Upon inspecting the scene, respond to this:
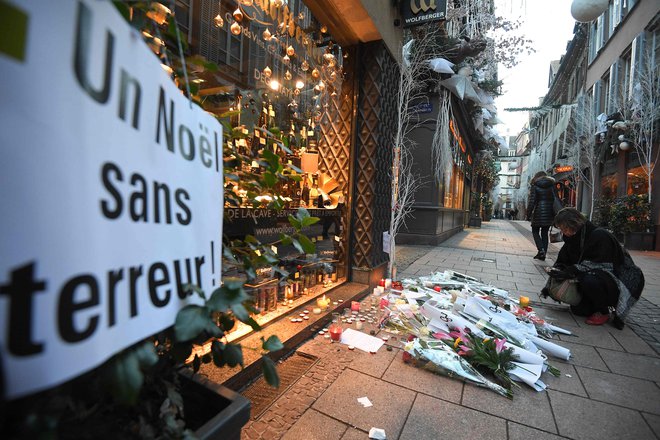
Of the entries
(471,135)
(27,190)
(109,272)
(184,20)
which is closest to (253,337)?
(109,272)

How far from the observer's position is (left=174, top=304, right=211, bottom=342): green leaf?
29.0 inches

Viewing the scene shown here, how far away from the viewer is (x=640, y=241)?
374 inches

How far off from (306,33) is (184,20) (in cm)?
193

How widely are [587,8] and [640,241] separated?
7.98 meters

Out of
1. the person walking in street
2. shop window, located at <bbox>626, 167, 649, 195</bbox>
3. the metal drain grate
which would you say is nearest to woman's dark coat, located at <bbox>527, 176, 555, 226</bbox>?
the person walking in street

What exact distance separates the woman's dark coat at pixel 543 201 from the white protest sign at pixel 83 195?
8.08 meters

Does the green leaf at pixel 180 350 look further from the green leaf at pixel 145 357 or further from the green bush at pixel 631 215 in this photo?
the green bush at pixel 631 215

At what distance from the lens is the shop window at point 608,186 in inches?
531

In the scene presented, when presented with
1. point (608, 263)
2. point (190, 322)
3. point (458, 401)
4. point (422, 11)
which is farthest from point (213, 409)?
point (422, 11)

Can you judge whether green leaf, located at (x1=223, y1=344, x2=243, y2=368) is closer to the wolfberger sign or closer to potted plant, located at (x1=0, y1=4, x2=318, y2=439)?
potted plant, located at (x1=0, y1=4, x2=318, y2=439)

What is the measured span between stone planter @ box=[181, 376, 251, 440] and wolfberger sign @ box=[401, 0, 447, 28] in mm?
4804

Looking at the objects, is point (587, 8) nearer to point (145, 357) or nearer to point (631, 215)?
point (631, 215)

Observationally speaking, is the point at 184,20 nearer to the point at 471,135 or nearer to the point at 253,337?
the point at 253,337

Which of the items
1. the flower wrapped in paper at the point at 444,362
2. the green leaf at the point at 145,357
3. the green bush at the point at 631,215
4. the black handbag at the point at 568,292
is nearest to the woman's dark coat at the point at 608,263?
the black handbag at the point at 568,292
